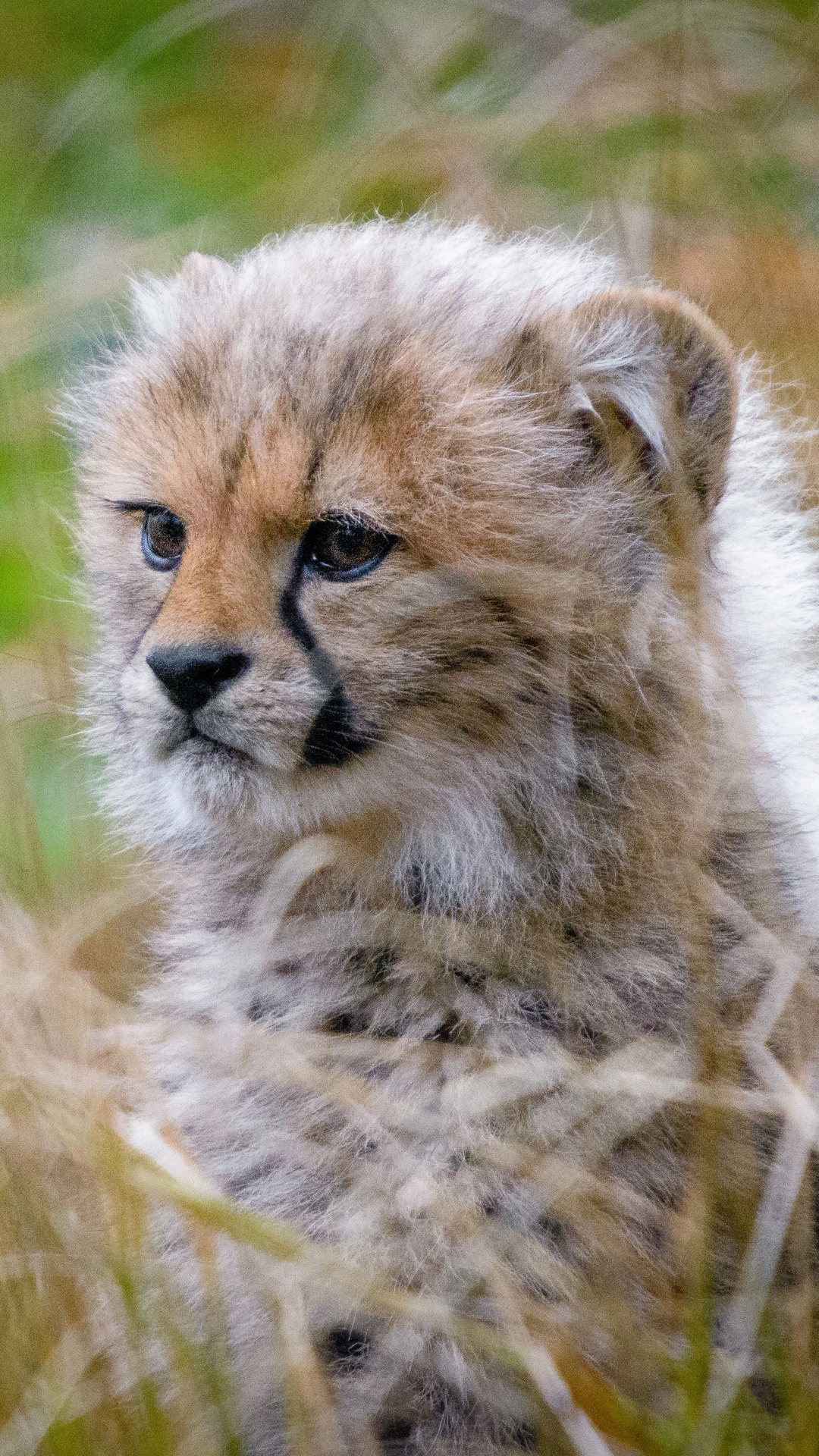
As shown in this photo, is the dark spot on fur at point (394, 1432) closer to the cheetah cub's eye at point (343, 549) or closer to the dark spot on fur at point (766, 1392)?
the dark spot on fur at point (766, 1392)

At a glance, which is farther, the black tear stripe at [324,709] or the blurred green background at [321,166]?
the blurred green background at [321,166]

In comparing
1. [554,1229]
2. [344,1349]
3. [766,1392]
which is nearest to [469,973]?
[554,1229]

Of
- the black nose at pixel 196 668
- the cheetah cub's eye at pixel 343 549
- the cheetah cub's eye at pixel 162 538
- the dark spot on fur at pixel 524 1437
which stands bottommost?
the dark spot on fur at pixel 524 1437

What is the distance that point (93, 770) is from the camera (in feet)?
7.89

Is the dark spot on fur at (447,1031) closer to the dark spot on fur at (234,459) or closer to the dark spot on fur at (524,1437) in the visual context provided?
the dark spot on fur at (524,1437)

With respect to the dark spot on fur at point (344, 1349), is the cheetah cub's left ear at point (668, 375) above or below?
above

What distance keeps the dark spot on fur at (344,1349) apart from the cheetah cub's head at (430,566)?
548 mm

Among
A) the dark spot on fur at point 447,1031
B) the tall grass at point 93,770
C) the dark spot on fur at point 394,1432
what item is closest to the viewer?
the tall grass at point 93,770

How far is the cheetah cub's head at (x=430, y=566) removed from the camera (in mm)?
1679

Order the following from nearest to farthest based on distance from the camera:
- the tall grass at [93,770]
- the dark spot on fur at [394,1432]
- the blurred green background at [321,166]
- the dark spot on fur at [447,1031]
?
the tall grass at [93,770]
the dark spot on fur at [394,1432]
the dark spot on fur at [447,1031]
the blurred green background at [321,166]

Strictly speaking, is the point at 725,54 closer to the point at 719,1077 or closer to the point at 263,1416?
the point at 719,1077

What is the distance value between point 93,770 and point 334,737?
0.84 meters

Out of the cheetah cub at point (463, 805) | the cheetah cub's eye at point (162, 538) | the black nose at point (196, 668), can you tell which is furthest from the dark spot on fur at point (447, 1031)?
the cheetah cub's eye at point (162, 538)

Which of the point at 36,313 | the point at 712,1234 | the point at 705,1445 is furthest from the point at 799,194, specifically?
the point at 705,1445
